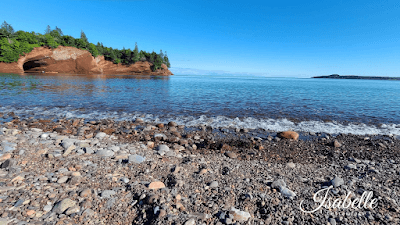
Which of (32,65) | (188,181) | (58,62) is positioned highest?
(58,62)

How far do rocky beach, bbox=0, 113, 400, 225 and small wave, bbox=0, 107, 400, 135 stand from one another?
2.34m

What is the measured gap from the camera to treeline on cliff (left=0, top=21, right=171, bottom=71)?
188ft

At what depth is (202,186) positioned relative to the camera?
12.4ft

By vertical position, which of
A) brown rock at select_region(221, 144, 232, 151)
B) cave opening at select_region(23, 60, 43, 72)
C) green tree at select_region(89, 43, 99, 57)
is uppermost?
green tree at select_region(89, 43, 99, 57)

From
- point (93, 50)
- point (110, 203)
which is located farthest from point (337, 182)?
point (93, 50)

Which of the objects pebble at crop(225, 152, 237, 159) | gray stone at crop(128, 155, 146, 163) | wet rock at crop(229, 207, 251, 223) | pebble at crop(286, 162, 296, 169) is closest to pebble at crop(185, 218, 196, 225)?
wet rock at crop(229, 207, 251, 223)

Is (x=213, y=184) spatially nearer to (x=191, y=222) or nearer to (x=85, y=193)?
(x=191, y=222)

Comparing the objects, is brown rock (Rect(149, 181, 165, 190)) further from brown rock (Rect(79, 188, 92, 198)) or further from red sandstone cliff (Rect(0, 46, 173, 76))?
red sandstone cliff (Rect(0, 46, 173, 76))

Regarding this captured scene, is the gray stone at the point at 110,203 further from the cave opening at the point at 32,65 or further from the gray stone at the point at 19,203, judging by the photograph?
the cave opening at the point at 32,65

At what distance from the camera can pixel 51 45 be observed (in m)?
62.9

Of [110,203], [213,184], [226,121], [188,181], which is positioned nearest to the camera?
[110,203]

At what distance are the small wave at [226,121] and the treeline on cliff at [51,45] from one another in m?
68.8

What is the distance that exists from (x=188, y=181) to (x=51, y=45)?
274 feet

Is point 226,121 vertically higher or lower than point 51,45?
lower
